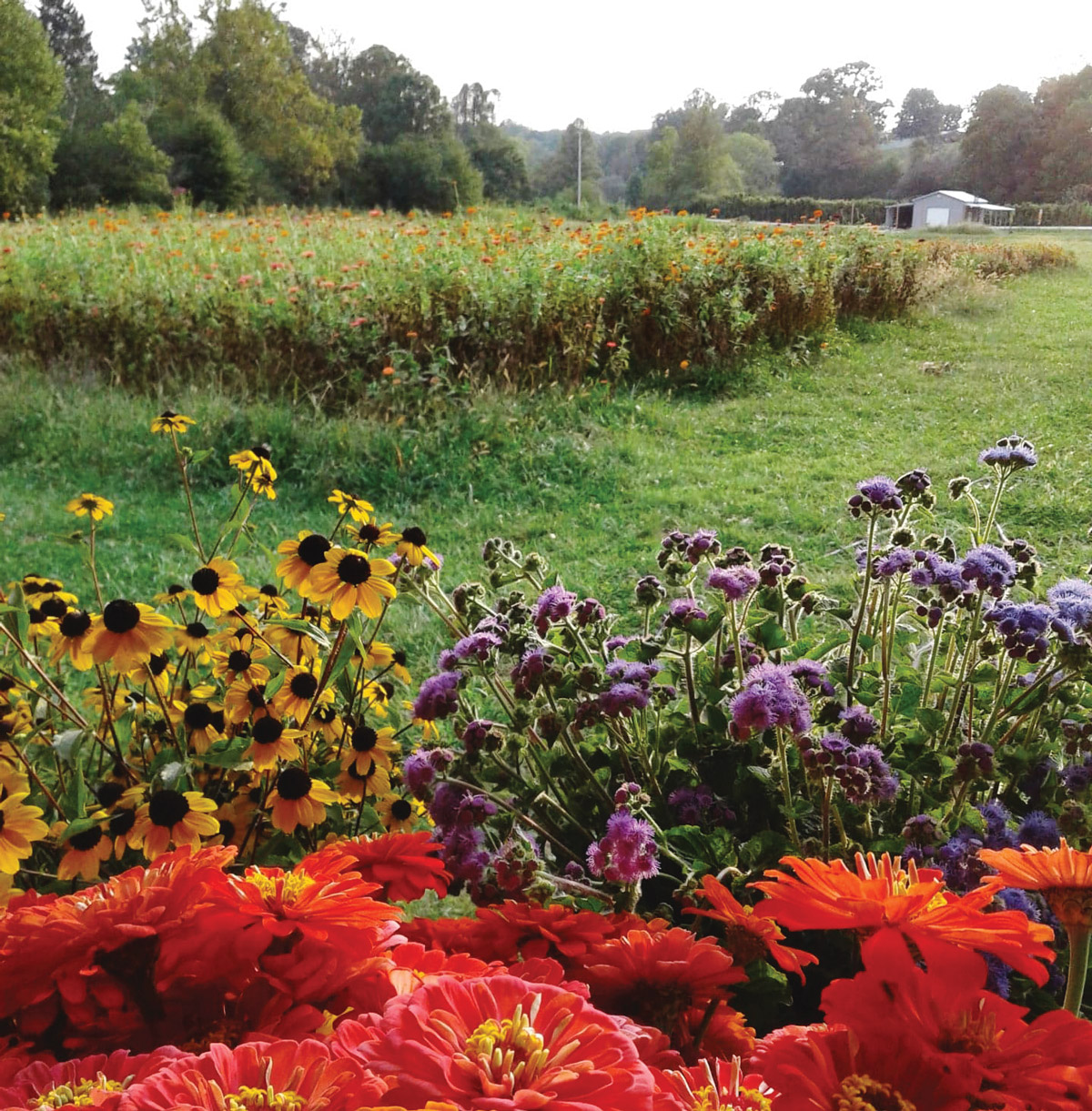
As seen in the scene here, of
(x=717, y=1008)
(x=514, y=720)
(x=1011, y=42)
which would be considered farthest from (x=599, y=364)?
(x=717, y=1008)

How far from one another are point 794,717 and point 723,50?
2679mm

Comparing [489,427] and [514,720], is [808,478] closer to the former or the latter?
[489,427]

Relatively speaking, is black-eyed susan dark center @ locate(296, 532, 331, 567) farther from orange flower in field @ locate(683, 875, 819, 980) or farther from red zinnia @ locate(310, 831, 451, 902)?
orange flower in field @ locate(683, 875, 819, 980)

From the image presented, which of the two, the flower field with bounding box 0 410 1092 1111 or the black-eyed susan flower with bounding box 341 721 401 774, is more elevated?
the flower field with bounding box 0 410 1092 1111

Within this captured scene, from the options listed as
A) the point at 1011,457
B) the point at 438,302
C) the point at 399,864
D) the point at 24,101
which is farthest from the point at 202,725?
the point at 24,101

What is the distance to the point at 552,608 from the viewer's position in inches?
39.2

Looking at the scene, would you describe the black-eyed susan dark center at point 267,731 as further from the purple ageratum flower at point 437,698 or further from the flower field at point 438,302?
the flower field at point 438,302

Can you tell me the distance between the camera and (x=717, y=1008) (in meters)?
0.53

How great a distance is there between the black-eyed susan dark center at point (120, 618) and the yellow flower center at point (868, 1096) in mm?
715

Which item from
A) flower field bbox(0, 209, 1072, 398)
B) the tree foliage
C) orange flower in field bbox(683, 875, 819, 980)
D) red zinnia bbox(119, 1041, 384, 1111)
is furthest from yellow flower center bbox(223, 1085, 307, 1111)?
the tree foliage

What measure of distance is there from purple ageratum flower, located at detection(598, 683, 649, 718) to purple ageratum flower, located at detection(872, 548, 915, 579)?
0.28m

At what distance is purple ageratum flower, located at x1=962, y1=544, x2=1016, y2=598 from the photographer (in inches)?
34.3

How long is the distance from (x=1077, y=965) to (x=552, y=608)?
0.59 m

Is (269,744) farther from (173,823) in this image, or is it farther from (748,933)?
(748,933)
